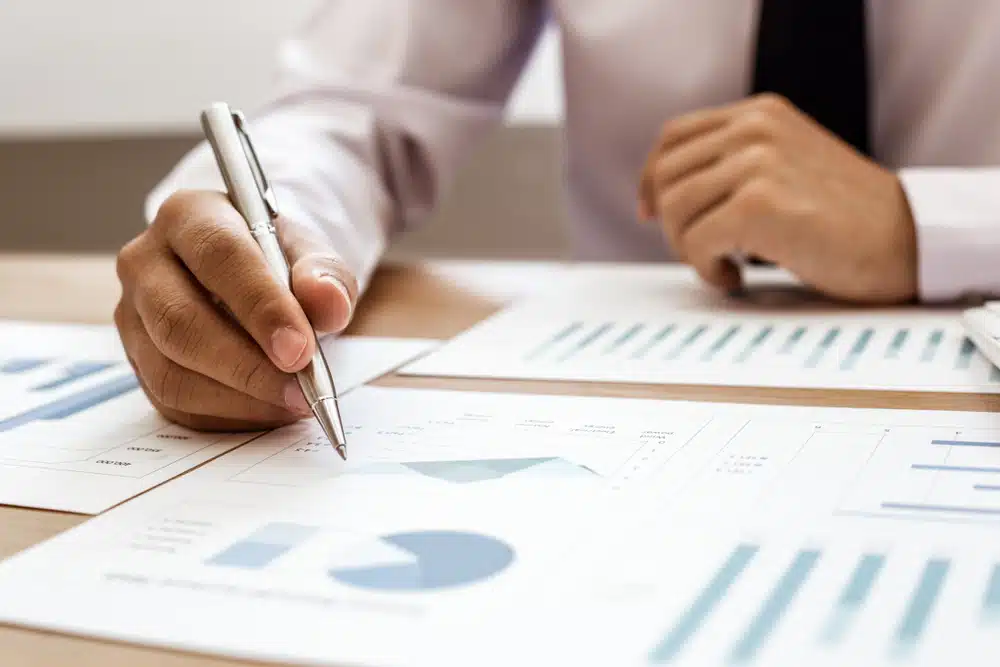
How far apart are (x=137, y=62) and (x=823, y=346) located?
4.49 feet

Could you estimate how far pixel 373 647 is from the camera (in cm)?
27

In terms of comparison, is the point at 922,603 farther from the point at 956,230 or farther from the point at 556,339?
the point at 956,230

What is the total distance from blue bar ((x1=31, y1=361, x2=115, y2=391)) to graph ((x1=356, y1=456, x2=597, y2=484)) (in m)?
0.24

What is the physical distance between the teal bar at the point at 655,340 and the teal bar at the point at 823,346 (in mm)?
84

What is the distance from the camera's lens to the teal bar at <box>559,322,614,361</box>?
592 mm

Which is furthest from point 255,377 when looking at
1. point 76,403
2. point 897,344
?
point 897,344

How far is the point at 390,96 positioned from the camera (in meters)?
0.94

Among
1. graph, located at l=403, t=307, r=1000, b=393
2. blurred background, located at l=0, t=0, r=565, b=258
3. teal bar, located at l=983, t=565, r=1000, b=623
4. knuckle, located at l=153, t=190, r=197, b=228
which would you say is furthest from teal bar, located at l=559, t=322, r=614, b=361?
blurred background, located at l=0, t=0, r=565, b=258

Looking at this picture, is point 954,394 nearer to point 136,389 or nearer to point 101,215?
point 136,389

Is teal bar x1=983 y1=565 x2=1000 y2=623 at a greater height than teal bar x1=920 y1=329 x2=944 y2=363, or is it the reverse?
teal bar x1=983 y1=565 x2=1000 y2=623

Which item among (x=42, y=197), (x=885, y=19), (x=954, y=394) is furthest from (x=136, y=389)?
(x=42, y=197)

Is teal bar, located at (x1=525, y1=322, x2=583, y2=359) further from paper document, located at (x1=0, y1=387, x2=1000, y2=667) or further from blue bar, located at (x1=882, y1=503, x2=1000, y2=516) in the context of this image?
blue bar, located at (x1=882, y1=503, x2=1000, y2=516)

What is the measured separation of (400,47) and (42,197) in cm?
109

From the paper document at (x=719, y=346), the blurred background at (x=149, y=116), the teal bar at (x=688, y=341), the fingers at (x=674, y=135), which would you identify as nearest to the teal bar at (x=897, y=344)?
the paper document at (x=719, y=346)
